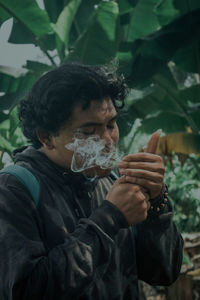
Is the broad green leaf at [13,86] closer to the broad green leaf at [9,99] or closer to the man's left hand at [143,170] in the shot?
the broad green leaf at [9,99]

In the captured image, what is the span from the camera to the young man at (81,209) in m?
0.94

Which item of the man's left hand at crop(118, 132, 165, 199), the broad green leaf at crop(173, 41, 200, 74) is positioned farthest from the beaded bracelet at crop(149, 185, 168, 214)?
the broad green leaf at crop(173, 41, 200, 74)

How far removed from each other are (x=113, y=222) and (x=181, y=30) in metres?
2.14

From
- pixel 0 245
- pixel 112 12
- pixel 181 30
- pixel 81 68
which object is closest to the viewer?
pixel 0 245

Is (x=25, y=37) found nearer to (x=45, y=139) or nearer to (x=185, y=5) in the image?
(x=185, y=5)

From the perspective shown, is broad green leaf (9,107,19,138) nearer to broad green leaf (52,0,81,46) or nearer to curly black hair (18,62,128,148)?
broad green leaf (52,0,81,46)

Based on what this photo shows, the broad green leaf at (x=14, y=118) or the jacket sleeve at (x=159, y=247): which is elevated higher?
the jacket sleeve at (x=159, y=247)

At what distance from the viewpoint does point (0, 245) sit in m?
0.95

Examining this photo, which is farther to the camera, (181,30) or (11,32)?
(11,32)

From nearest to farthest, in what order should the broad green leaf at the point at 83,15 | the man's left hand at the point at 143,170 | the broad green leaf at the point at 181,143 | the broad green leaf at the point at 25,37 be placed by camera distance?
the man's left hand at the point at 143,170
the broad green leaf at the point at 25,37
the broad green leaf at the point at 83,15
the broad green leaf at the point at 181,143

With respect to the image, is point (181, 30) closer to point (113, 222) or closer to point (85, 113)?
point (85, 113)

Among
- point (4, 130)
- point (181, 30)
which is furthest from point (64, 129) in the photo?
point (4, 130)

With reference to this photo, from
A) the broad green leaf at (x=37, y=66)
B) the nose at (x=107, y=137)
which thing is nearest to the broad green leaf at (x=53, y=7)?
the broad green leaf at (x=37, y=66)

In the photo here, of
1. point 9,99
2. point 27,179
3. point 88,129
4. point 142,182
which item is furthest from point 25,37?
point 142,182
